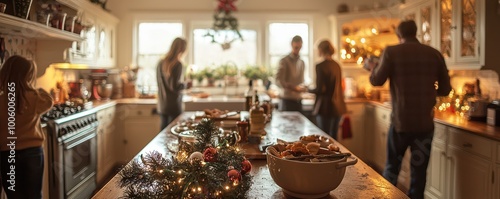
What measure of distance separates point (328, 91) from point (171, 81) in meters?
1.50

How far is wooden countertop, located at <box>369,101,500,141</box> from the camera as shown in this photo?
8.18ft

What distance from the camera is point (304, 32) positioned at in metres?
5.67

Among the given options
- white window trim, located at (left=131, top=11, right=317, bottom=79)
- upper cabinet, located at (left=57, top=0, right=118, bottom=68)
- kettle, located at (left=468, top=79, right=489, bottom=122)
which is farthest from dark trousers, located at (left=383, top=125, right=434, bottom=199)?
white window trim, located at (left=131, top=11, right=317, bottom=79)

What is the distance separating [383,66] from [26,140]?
2.30m

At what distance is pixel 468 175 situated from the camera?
273 centimetres

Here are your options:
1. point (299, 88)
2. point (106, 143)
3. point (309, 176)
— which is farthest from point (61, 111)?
point (309, 176)

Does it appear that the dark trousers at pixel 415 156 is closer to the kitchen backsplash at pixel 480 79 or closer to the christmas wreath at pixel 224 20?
the kitchen backsplash at pixel 480 79

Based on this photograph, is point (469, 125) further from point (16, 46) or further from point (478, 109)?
point (16, 46)

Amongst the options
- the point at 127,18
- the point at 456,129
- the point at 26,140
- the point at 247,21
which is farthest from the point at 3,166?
the point at 247,21

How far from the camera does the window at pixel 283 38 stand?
566cm

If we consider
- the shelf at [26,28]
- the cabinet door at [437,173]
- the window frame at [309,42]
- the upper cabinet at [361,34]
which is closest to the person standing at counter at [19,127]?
the shelf at [26,28]

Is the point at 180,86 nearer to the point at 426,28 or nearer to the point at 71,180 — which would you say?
the point at 71,180

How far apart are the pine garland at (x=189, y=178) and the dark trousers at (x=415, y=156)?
6.36 ft

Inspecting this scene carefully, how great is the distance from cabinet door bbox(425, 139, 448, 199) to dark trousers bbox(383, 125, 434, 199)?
260 mm
